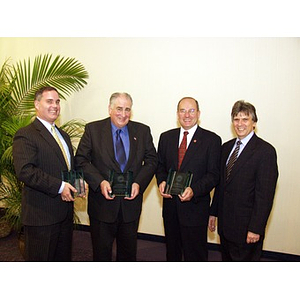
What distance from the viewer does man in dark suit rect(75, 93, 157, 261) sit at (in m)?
2.71

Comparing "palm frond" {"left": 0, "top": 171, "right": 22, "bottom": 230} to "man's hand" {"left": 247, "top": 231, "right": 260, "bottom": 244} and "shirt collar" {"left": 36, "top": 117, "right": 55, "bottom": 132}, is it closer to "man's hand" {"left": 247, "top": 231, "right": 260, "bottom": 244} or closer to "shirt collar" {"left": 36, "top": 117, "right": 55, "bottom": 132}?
"shirt collar" {"left": 36, "top": 117, "right": 55, "bottom": 132}

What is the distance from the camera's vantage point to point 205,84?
4.07 metres

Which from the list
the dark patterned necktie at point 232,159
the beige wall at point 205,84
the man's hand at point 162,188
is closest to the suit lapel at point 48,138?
the man's hand at point 162,188

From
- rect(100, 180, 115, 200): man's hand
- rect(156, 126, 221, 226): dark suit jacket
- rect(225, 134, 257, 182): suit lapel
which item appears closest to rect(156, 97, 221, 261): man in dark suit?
rect(156, 126, 221, 226): dark suit jacket

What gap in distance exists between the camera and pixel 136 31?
2.34 meters

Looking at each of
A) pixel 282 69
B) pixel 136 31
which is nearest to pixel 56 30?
pixel 136 31

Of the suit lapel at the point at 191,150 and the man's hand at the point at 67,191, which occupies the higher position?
the suit lapel at the point at 191,150

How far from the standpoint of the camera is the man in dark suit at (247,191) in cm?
234

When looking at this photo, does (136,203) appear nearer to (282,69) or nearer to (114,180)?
(114,180)

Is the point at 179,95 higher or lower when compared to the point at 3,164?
higher

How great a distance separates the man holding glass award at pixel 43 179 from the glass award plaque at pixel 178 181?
33.1 inches

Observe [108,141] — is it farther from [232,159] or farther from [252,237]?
[252,237]

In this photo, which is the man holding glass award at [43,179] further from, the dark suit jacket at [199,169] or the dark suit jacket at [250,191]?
the dark suit jacket at [250,191]

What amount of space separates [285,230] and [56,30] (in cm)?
361
